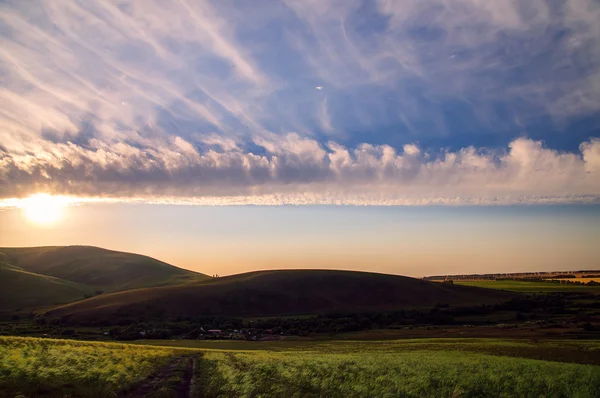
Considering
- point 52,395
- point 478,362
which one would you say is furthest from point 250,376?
point 478,362

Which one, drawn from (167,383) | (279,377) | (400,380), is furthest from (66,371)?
(400,380)

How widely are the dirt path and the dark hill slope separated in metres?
94.7

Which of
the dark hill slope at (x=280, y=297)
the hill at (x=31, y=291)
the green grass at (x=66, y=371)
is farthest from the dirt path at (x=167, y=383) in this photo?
the hill at (x=31, y=291)

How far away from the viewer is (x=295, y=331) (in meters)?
100

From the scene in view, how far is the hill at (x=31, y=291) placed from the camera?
164 m

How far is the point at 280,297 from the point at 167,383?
130 metres

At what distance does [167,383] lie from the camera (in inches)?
1206

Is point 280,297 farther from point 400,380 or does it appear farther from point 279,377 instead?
point 400,380

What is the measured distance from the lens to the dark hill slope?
135 metres

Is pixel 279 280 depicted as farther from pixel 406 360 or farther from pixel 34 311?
pixel 406 360

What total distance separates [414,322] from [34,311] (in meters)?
122

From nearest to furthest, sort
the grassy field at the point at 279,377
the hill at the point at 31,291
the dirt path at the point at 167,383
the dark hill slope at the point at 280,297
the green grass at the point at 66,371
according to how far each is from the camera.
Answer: the green grass at the point at 66,371, the grassy field at the point at 279,377, the dirt path at the point at 167,383, the dark hill slope at the point at 280,297, the hill at the point at 31,291

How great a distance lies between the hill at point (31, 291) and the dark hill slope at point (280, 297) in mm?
33633

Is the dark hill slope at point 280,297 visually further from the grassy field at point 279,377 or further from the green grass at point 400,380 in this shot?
the green grass at point 400,380
